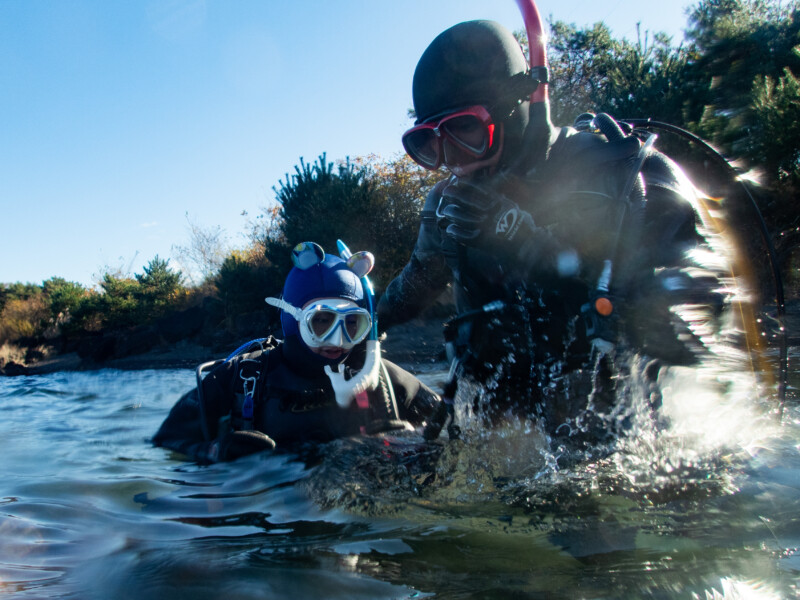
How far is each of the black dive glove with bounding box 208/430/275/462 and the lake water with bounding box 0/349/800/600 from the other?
69 mm

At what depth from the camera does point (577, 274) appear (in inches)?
79.7

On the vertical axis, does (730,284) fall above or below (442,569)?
above

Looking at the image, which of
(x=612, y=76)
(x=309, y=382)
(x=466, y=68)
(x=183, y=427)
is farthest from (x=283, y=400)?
(x=612, y=76)

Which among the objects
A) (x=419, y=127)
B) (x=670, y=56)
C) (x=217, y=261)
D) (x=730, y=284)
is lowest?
(x=730, y=284)

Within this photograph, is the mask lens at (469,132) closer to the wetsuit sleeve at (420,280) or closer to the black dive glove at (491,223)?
the black dive glove at (491,223)

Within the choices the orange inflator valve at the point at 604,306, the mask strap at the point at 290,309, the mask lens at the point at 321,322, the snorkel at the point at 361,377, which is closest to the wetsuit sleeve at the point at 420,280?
the snorkel at the point at 361,377

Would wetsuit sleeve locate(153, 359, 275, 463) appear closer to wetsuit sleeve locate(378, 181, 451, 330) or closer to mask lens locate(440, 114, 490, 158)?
wetsuit sleeve locate(378, 181, 451, 330)

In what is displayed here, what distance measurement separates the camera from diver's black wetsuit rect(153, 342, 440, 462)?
10.2ft

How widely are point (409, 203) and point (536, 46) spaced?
15.3 meters

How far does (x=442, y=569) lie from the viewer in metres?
1.54

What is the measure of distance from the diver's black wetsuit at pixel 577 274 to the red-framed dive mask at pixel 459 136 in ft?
0.47

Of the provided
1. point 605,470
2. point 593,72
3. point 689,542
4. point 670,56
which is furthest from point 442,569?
point 593,72

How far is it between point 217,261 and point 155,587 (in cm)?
2786

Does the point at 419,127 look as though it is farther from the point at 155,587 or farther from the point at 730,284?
the point at 155,587
